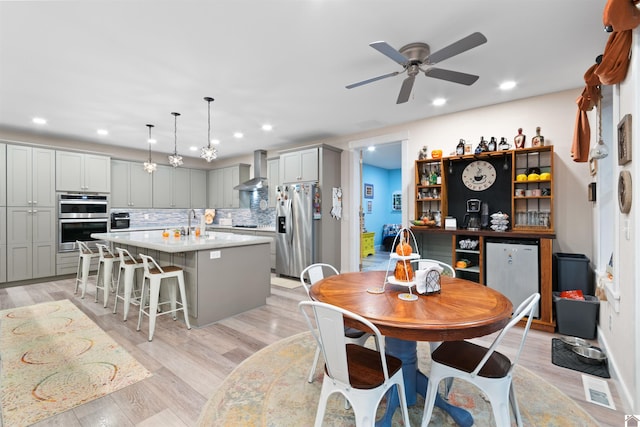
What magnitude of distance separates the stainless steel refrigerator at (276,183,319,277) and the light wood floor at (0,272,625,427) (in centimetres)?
113

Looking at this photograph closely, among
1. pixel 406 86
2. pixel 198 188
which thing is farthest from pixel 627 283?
pixel 198 188

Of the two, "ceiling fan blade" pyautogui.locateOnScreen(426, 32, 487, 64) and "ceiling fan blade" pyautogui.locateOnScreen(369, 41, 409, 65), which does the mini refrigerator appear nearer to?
"ceiling fan blade" pyautogui.locateOnScreen(426, 32, 487, 64)

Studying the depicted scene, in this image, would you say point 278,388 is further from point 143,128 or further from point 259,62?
point 143,128

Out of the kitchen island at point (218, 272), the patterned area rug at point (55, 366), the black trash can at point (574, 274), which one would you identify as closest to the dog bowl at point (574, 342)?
the black trash can at point (574, 274)

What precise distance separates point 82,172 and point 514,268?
714 centimetres

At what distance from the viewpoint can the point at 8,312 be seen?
3.68 meters

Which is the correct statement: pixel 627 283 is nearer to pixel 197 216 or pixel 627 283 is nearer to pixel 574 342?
pixel 574 342

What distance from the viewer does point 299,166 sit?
5.51 metres

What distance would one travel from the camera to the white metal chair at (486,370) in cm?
145

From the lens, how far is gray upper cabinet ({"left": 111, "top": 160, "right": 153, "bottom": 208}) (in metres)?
6.22

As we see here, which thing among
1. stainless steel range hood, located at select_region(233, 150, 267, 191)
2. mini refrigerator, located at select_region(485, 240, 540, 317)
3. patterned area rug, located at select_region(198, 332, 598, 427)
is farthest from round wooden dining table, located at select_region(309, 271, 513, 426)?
stainless steel range hood, located at select_region(233, 150, 267, 191)

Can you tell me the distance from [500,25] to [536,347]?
2806 millimetres

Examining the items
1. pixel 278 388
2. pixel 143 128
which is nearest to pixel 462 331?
pixel 278 388

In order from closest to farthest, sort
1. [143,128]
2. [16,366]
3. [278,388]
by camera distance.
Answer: [278,388] → [16,366] → [143,128]
